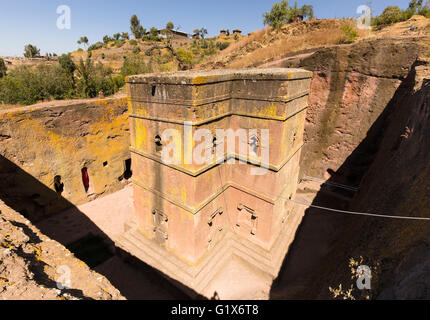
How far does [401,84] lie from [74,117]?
56.7 ft

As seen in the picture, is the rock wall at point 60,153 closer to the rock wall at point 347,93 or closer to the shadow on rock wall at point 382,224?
the rock wall at point 347,93

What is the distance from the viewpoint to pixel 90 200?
1392 cm

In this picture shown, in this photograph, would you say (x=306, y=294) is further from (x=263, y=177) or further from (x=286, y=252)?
(x=263, y=177)

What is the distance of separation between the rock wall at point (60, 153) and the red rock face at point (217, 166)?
20.3 ft

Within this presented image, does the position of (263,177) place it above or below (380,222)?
above

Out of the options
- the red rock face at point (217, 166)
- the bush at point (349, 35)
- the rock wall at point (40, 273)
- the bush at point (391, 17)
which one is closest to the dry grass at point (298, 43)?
the bush at point (349, 35)

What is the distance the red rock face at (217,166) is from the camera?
21.8 feet

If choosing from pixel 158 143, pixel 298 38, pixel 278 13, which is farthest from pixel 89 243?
pixel 278 13

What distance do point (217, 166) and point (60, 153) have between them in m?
9.63

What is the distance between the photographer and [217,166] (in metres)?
7.88

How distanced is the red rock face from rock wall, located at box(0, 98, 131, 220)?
618cm

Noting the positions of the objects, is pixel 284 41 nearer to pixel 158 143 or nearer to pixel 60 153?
pixel 158 143
